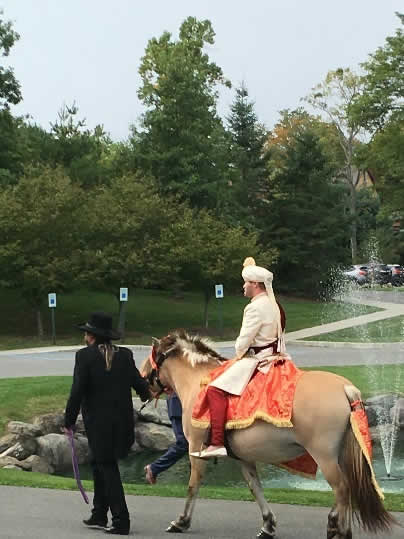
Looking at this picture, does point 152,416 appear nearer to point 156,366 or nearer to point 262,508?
point 156,366

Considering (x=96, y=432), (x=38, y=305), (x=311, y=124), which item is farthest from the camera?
(x=311, y=124)

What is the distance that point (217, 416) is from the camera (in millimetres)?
8008

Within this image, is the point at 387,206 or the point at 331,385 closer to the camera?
the point at 331,385

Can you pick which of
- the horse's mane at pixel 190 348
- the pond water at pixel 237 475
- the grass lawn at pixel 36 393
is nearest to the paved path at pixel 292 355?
the grass lawn at pixel 36 393

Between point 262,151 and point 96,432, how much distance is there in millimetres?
53000

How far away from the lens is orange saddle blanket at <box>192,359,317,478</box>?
7.70m

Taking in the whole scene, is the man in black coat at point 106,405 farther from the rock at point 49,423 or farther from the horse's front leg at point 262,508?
the rock at point 49,423

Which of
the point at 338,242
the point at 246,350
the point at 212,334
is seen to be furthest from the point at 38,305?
the point at 246,350

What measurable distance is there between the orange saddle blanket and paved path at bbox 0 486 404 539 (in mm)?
673

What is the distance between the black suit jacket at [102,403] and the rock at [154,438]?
909 cm

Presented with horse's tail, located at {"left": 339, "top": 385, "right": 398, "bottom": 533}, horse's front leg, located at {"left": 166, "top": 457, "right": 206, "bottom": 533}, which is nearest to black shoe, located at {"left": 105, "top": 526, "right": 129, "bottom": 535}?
horse's front leg, located at {"left": 166, "top": 457, "right": 206, "bottom": 533}

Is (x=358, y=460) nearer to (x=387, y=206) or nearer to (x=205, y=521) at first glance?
(x=205, y=521)

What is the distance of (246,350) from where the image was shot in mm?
8203

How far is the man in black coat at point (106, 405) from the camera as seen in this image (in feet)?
26.6
